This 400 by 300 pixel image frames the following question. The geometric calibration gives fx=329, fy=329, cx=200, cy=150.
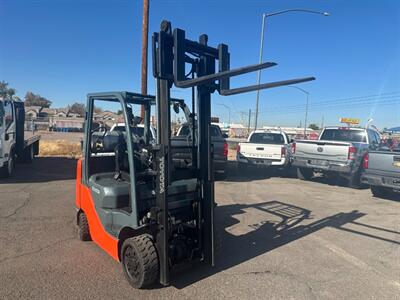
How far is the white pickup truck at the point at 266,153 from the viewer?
42.1 feet

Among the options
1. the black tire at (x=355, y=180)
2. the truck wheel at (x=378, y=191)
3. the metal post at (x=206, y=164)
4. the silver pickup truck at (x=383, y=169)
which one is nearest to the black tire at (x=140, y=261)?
the metal post at (x=206, y=164)

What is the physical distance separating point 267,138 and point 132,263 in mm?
11420

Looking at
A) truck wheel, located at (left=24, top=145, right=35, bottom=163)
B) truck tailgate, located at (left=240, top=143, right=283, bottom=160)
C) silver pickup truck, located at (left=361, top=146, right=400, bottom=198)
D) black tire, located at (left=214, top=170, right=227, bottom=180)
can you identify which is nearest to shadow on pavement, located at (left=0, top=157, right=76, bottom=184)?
truck wheel, located at (left=24, top=145, right=35, bottom=163)

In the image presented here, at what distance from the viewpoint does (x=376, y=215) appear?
300 inches

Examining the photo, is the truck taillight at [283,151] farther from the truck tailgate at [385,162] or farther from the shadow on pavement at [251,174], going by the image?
the truck tailgate at [385,162]

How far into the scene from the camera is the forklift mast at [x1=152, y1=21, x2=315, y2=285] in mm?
3659

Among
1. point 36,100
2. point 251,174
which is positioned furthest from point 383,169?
point 36,100

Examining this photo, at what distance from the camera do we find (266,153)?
13.0 metres

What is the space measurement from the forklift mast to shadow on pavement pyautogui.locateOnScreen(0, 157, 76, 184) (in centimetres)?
817

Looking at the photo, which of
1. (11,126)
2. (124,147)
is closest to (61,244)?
(124,147)

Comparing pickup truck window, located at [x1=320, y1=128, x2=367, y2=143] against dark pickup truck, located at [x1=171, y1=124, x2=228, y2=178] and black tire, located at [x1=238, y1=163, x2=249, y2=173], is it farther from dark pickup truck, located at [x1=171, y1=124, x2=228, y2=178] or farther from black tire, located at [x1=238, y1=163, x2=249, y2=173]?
dark pickup truck, located at [x1=171, y1=124, x2=228, y2=178]

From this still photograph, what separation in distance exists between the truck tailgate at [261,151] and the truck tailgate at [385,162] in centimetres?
386

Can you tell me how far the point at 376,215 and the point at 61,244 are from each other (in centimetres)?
672

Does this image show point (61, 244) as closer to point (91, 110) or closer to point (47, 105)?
point (91, 110)
